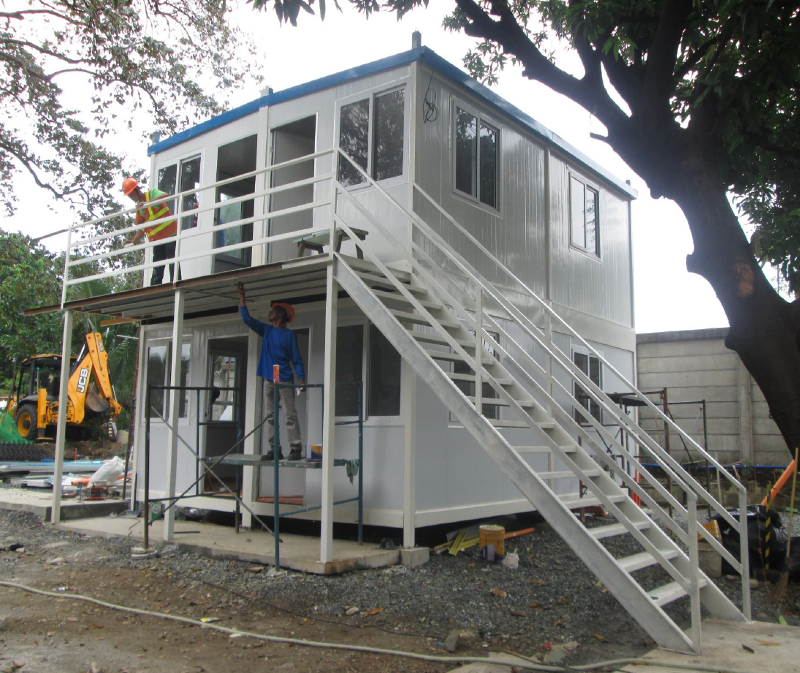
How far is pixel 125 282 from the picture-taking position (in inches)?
969

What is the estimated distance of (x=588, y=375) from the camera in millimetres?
12375

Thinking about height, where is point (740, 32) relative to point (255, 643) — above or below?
above

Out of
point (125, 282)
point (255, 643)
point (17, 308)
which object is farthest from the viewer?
point (125, 282)

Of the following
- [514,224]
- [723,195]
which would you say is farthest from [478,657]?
[514,224]

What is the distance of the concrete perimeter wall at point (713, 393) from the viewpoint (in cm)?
1410

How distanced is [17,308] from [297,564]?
19.2m

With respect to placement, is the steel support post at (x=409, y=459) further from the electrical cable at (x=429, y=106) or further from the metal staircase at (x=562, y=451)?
the electrical cable at (x=429, y=106)

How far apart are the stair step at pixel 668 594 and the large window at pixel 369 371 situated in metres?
3.61

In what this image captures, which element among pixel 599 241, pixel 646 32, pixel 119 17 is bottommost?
pixel 599 241

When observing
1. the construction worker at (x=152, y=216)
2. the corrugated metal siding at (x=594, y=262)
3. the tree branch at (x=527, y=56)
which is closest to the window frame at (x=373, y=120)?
the tree branch at (x=527, y=56)

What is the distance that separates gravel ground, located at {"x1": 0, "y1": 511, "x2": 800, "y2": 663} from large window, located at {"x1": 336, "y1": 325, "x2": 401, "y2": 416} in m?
1.96

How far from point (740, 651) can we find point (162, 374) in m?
9.27

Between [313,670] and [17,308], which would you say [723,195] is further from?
[17,308]

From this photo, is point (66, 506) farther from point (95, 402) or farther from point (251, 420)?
point (95, 402)
